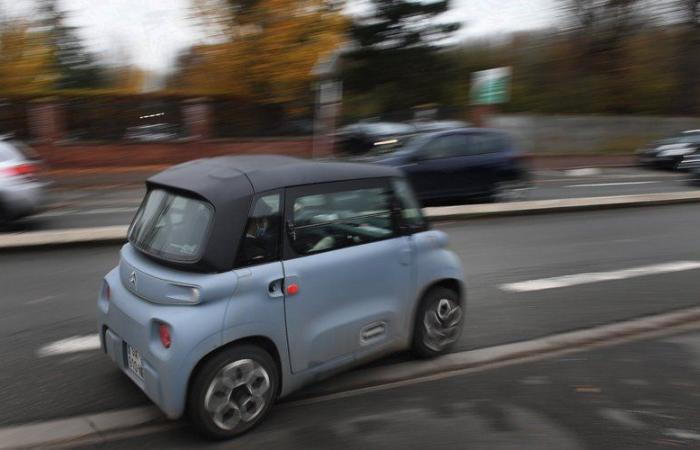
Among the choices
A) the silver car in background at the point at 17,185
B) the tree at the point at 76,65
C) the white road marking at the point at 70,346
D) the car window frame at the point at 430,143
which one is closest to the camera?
the white road marking at the point at 70,346

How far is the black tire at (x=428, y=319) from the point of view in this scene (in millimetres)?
4703

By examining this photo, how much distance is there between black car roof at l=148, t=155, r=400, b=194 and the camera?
151 inches

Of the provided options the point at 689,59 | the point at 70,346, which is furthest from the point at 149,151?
the point at 689,59

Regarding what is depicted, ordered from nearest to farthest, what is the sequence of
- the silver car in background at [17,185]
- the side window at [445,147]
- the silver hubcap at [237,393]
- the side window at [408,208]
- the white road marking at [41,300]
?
the silver hubcap at [237,393] < the side window at [408,208] < the white road marking at [41,300] < the silver car in background at [17,185] < the side window at [445,147]

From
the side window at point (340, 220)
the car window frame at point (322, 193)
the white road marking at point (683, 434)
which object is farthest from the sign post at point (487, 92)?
the white road marking at point (683, 434)

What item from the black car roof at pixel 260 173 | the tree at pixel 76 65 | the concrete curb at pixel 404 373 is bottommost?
the concrete curb at pixel 404 373

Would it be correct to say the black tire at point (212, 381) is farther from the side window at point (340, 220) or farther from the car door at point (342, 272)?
the side window at point (340, 220)

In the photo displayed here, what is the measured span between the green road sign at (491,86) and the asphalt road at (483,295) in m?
15.6

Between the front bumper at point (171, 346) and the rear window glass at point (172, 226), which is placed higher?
the rear window glass at point (172, 226)

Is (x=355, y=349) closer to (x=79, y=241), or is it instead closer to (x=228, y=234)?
(x=228, y=234)

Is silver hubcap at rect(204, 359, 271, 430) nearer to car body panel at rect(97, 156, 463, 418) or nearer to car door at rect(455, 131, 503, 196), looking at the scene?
car body panel at rect(97, 156, 463, 418)

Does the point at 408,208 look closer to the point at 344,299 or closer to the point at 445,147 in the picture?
the point at 344,299

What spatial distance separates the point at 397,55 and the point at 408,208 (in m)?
29.6

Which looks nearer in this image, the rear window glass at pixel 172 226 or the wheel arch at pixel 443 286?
the rear window glass at pixel 172 226
